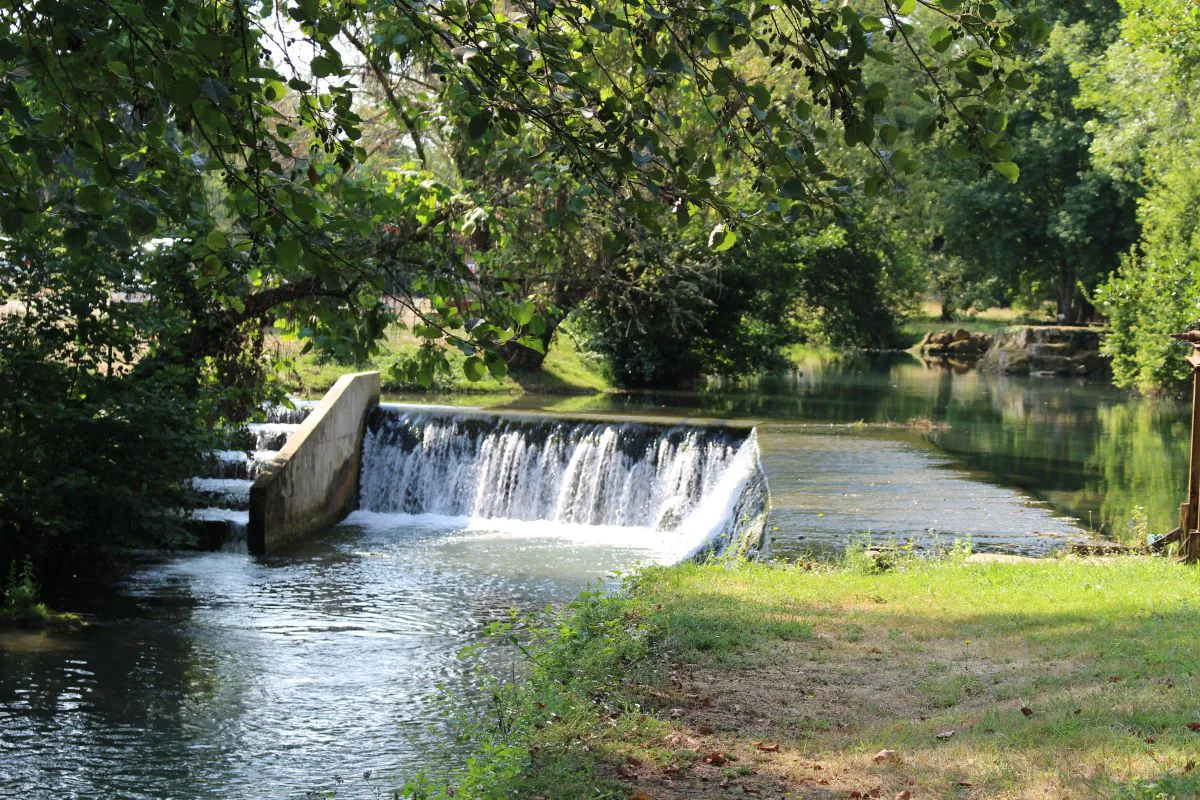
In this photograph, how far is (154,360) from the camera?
1288cm

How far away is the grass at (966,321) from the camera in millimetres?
51719

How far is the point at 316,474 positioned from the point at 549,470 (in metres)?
3.11

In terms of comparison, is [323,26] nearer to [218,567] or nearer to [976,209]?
[218,567]

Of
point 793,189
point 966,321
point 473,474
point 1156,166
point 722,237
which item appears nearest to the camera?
point 793,189

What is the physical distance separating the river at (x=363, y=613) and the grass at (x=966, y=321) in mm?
30145

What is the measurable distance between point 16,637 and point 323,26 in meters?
8.02

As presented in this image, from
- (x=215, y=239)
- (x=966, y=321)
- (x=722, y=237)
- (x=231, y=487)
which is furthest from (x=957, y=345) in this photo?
(x=215, y=239)

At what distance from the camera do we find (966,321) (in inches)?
2405

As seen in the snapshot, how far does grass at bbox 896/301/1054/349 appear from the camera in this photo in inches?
2036

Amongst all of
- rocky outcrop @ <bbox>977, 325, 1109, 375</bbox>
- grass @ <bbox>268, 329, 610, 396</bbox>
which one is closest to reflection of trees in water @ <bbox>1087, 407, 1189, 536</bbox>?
rocky outcrop @ <bbox>977, 325, 1109, 375</bbox>

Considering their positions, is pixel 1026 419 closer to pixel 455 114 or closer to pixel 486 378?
pixel 486 378

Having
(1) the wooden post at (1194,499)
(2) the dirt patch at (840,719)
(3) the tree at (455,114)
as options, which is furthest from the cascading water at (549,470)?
(3) the tree at (455,114)

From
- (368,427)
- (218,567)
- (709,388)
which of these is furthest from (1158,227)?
(218,567)

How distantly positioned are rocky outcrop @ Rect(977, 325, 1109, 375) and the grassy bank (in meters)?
31.4
